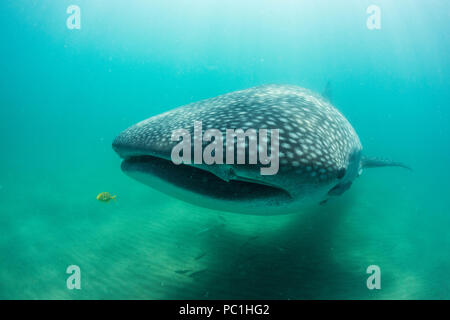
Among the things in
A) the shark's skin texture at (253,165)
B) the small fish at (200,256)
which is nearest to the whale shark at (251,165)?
the shark's skin texture at (253,165)

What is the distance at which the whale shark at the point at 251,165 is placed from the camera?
6.19ft

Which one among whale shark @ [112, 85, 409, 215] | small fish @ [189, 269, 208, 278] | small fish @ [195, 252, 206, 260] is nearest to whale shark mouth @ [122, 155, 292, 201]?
whale shark @ [112, 85, 409, 215]

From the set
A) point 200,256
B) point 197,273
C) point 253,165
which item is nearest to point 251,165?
point 253,165

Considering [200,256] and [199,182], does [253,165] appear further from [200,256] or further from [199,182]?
[200,256]

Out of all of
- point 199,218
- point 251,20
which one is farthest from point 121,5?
point 199,218

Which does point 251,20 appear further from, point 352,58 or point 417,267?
point 417,267

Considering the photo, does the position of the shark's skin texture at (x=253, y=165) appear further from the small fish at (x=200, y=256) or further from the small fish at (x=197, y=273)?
the small fish at (x=200, y=256)

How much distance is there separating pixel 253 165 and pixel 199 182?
2.45 ft

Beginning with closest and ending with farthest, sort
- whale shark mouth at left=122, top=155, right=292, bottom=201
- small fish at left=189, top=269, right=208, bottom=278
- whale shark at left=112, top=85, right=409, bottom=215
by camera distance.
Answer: whale shark at left=112, top=85, right=409, bottom=215, whale shark mouth at left=122, top=155, right=292, bottom=201, small fish at left=189, top=269, right=208, bottom=278

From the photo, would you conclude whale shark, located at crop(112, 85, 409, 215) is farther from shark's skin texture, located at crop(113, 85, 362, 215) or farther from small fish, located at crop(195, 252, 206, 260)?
small fish, located at crop(195, 252, 206, 260)

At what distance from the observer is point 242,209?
231 centimetres

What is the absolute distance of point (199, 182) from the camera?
2.29 m

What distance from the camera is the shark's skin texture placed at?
1.90m

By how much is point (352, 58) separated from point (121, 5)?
75.6 m
